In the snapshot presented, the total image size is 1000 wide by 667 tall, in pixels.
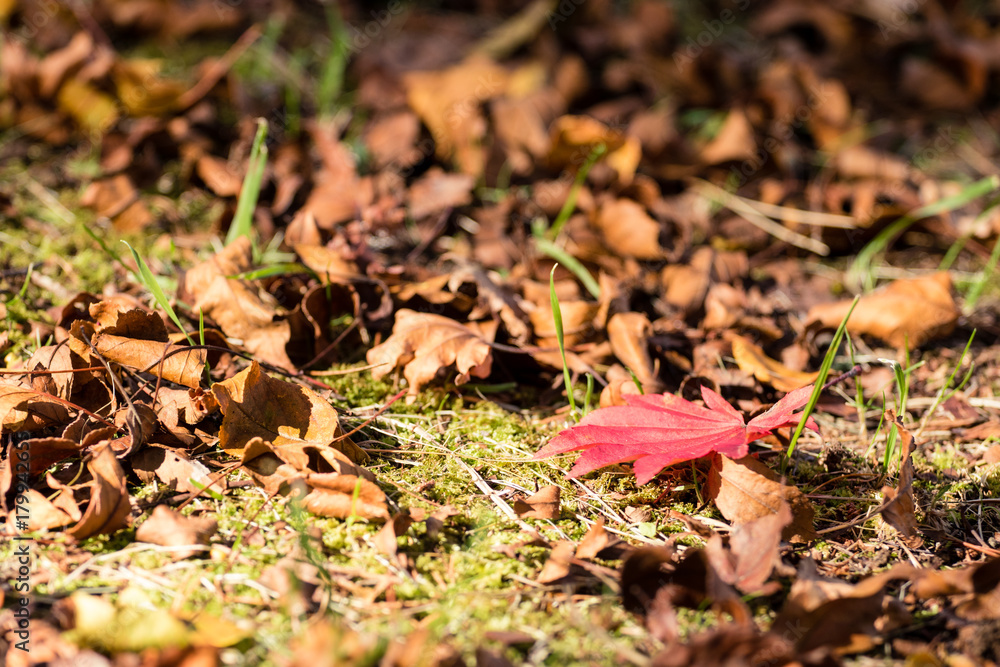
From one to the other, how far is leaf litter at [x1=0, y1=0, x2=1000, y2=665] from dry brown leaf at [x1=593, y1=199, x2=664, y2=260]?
0.02 m

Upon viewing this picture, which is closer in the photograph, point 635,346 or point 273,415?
point 273,415

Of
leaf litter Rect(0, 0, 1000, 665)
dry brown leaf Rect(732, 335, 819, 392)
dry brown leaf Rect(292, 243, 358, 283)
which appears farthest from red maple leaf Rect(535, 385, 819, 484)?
dry brown leaf Rect(292, 243, 358, 283)

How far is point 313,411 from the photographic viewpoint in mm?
1413

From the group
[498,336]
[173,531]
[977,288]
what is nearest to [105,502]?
[173,531]

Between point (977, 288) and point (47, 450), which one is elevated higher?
point (47, 450)

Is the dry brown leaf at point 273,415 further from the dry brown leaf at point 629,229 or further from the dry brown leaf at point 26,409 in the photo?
the dry brown leaf at point 629,229

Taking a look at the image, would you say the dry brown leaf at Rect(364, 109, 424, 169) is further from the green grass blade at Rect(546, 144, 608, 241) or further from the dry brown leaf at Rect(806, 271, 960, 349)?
the dry brown leaf at Rect(806, 271, 960, 349)

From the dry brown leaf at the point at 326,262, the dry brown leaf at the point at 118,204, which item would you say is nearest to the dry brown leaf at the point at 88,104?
the dry brown leaf at the point at 118,204

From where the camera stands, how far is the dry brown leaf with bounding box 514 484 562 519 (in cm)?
134

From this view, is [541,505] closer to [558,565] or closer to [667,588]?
[558,565]

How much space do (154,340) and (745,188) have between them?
2.11 meters

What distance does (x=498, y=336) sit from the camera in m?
1.79

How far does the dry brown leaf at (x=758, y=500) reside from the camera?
1305mm

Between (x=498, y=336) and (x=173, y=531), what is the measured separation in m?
0.88
